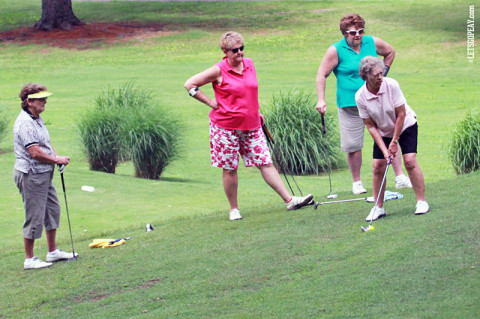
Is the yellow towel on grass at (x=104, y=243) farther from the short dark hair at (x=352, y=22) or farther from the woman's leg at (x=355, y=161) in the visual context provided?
the short dark hair at (x=352, y=22)

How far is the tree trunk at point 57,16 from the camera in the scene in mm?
35031

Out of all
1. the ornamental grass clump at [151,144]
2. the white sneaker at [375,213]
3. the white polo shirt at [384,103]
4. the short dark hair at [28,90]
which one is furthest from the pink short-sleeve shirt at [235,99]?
the ornamental grass clump at [151,144]

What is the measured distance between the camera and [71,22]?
121ft

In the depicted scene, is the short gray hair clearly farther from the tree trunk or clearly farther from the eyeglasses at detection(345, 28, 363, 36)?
the tree trunk

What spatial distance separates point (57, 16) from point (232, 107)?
98.0ft

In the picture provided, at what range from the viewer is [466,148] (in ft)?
37.8

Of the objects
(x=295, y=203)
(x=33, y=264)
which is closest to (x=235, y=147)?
(x=295, y=203)

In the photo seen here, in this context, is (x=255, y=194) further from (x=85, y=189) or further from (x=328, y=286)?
(x=328, y=286)

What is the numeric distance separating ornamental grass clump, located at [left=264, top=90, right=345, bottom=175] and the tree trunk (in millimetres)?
22832

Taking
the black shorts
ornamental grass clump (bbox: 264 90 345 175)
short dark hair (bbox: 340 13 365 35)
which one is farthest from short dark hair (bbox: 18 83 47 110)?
ornamental grass clump (bbox: 264 90 345 175)

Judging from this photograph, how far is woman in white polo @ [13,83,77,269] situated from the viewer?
673 centimetres

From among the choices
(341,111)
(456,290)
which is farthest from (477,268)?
(341,111)

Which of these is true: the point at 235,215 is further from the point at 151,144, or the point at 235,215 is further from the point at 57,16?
the point at 57,16

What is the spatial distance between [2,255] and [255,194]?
15.0 feet
